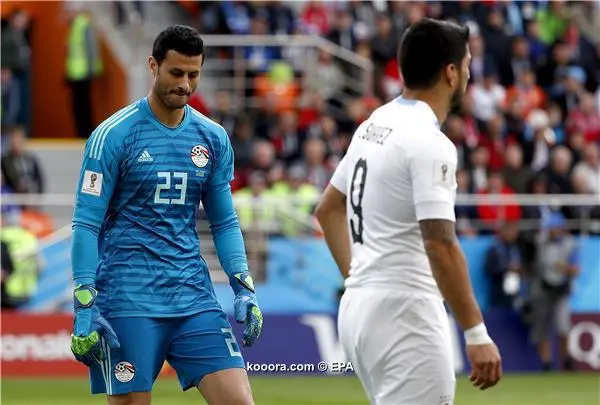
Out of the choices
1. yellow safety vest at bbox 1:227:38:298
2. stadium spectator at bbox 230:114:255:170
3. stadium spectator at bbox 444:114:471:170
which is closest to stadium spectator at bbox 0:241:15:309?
yellow safety vest at bbox 1:227:38:298

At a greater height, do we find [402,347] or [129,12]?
[129,12]

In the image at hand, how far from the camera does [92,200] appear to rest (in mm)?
6949

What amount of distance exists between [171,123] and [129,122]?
8.8 inches

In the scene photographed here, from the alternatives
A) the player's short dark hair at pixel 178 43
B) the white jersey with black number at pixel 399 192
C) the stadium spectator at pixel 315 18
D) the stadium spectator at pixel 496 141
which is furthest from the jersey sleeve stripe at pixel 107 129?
the stadium spectator at pixel 315 18

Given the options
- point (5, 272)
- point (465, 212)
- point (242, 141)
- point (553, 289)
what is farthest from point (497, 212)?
point (5, 272)

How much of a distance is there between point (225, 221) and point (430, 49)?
1.83m

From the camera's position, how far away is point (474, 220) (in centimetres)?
2066

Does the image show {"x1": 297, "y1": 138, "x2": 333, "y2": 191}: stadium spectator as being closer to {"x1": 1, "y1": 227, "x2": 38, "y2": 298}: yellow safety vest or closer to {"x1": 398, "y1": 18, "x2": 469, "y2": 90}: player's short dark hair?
{"x1": 1, "y1": 227, "x2": 38, "y2": 298}: yellow safety vest

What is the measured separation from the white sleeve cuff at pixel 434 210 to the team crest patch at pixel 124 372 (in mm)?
1872

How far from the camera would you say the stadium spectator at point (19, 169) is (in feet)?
67.1

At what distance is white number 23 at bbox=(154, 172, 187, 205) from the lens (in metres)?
7.11

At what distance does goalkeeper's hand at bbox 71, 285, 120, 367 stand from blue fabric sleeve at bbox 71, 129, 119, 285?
7cm

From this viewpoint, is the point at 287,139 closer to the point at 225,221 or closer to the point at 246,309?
the point at 225,221

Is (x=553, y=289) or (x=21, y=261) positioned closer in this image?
(x=21, y=261)
